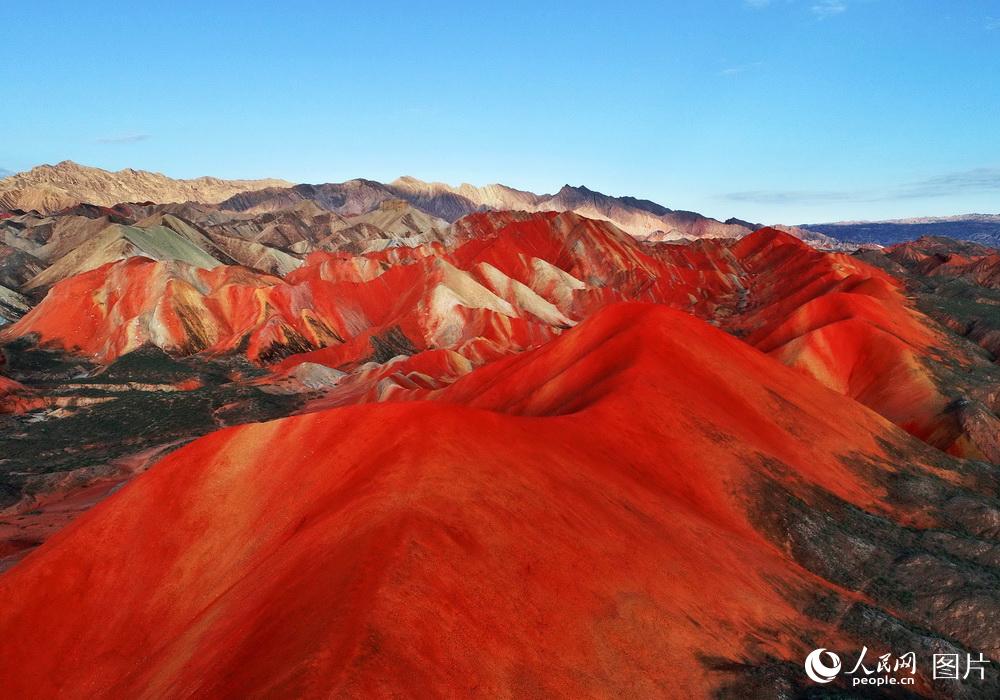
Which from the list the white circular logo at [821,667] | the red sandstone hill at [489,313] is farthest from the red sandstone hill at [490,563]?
the red sandstone hill at [489,313]

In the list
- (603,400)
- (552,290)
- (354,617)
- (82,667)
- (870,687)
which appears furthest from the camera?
(552,290)

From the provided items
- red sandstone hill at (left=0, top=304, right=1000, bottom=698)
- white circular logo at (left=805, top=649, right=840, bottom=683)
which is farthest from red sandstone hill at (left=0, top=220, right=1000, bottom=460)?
white circular logo at (left=805, top=649, right=840, bottom=683)

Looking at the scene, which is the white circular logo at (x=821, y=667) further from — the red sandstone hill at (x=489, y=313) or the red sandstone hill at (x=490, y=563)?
the red sandstone hill at (x=489, y=313)

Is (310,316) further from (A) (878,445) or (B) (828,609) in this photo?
(B) (828,609)

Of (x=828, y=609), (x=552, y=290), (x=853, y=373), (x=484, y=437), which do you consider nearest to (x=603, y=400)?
(x=484, y=437)

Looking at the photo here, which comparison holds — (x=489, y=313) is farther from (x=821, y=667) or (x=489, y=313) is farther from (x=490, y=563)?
(x=821, y=667)

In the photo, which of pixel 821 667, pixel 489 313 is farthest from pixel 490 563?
pixel 489 313
